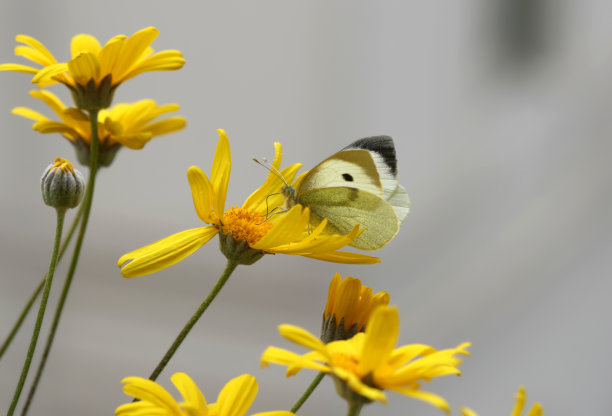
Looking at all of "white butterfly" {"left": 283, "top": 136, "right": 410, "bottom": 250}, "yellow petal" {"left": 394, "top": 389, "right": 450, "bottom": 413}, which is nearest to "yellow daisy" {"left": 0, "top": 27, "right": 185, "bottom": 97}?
"white butterfly" {"left": 283, "top": 136, "right": 410, "bottom": 250}

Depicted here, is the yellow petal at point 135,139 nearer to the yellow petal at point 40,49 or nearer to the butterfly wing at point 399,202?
the yellow petal at point 40,49

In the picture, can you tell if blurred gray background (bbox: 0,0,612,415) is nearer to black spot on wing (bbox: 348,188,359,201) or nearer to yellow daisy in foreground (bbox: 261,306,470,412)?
black spot on wing (bbox: 348,188,359,201)

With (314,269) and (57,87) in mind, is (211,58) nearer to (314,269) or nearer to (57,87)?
(57,87)

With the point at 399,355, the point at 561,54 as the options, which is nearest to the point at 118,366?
the point at 561,54

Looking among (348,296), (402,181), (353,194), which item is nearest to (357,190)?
(353,194)

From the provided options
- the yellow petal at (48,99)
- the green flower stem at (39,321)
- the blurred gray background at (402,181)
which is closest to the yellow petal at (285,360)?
the green flower stem at (39,321)

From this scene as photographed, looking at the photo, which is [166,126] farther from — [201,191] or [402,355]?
[402,355]
